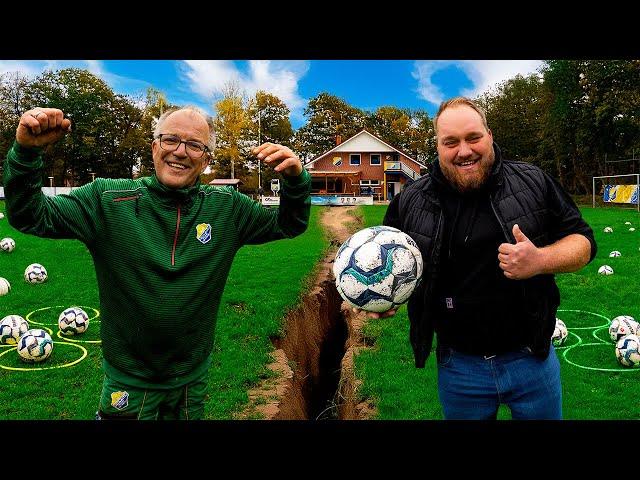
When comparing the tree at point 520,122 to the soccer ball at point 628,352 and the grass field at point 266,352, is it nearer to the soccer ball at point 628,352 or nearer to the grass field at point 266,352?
the grass field at point 266,352

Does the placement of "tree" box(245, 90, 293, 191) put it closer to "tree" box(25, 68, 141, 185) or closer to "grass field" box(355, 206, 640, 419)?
"tree" box(25, 68, 141, 185)

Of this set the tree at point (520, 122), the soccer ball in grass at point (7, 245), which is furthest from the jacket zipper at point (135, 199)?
the tree at point (520, 122)

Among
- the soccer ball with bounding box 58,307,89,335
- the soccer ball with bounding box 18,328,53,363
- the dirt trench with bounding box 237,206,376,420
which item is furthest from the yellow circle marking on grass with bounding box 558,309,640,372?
the soccer ball with bounding box 58,307,89,335

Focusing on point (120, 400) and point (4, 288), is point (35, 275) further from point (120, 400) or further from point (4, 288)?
point (120, 400)

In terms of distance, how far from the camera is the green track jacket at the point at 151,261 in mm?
3006

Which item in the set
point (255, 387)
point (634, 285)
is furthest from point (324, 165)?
point (255, 387)

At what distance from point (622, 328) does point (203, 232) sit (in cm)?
701

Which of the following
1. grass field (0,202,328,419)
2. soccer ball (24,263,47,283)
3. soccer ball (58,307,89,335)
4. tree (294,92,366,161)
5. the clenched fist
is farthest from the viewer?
tree (294,92,366,161)

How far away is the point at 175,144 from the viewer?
305 cm

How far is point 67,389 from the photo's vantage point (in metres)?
6.21

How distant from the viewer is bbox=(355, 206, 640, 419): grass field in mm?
5754

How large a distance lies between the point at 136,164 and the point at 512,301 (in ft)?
175

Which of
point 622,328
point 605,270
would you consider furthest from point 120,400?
point 605,270

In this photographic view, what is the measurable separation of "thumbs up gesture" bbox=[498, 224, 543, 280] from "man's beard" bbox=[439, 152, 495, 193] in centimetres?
39
